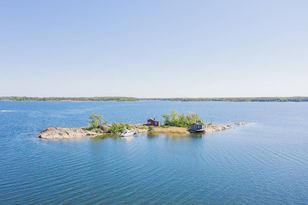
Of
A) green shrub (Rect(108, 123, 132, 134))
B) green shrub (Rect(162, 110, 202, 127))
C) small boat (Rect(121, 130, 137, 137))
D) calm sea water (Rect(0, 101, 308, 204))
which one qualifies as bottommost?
calm sea water (Rect(0, 101, 308, 204))

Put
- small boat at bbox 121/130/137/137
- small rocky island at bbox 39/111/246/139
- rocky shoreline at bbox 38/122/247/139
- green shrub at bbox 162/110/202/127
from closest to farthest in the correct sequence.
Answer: rocky shoreline at bbox 38/122/247/139 → small rocky island at bbox 39/111/246/139 → small boat at bbox 121/130/137/137 → green shrub at bbox 162/110/202/127

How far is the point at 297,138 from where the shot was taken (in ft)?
282

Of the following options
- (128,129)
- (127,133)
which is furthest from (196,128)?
(127,133)

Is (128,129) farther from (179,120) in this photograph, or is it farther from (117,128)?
(179,120)

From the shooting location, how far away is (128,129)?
298 feet

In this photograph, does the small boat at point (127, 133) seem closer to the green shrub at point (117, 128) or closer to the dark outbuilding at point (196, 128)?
the green shrub at point (117, 128)

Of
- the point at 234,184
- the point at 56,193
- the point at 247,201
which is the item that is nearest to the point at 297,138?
the point at 234,184

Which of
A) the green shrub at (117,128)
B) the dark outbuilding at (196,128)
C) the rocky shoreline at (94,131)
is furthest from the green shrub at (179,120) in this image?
the green shrub at (117,128)

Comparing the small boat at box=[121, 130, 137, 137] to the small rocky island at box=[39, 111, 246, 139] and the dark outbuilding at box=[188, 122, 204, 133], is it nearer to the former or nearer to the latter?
the small rocky island at box=[39, 111, 246, 139]

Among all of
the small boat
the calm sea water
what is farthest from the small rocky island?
the calm sea water

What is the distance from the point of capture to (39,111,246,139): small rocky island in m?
81.5

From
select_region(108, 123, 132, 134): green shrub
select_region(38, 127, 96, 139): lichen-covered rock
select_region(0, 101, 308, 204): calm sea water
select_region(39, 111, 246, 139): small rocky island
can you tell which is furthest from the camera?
select_region(108, 123, 132, 134): green shrub

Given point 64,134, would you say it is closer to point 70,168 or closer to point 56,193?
point 70,168

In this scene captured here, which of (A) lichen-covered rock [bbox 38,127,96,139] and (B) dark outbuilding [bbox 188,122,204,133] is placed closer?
(A) lichen-covered rock [bbox 38,127,96,139]
